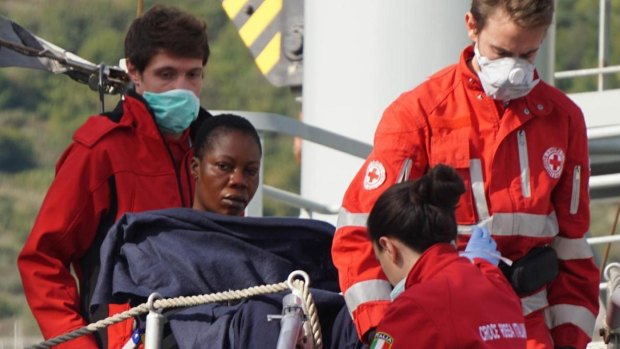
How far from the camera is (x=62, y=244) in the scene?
454 cm

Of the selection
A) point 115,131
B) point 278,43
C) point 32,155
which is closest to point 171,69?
point 115,131

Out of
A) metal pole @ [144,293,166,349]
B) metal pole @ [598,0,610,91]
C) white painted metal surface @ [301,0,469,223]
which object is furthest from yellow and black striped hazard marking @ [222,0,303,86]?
metal pole @ [144,293,166,349]

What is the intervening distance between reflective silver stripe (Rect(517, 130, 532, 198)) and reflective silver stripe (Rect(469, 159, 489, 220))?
0.10 meters

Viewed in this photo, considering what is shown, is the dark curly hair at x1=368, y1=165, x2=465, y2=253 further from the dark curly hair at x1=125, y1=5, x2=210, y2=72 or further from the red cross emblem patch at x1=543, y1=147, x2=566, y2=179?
the dark curly hair at x1=125, y1=5, x2=210, y2=72

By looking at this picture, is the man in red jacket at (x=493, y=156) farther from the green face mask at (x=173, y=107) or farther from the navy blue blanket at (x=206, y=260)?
the green face mask at (x=173, y=107)

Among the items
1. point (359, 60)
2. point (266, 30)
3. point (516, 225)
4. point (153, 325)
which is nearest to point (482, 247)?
point (516, 225)

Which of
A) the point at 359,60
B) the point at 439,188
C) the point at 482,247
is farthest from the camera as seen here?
the point at 359,60

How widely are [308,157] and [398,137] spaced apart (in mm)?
2337

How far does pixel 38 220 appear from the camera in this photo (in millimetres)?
4547

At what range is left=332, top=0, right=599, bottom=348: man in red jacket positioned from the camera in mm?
4062

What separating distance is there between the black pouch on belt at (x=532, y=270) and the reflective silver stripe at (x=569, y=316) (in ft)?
0.33

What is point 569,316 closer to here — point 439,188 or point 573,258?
point 573,258

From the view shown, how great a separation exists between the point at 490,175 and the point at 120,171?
1011 mm

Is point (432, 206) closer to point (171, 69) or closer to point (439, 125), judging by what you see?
point (439, 125)
